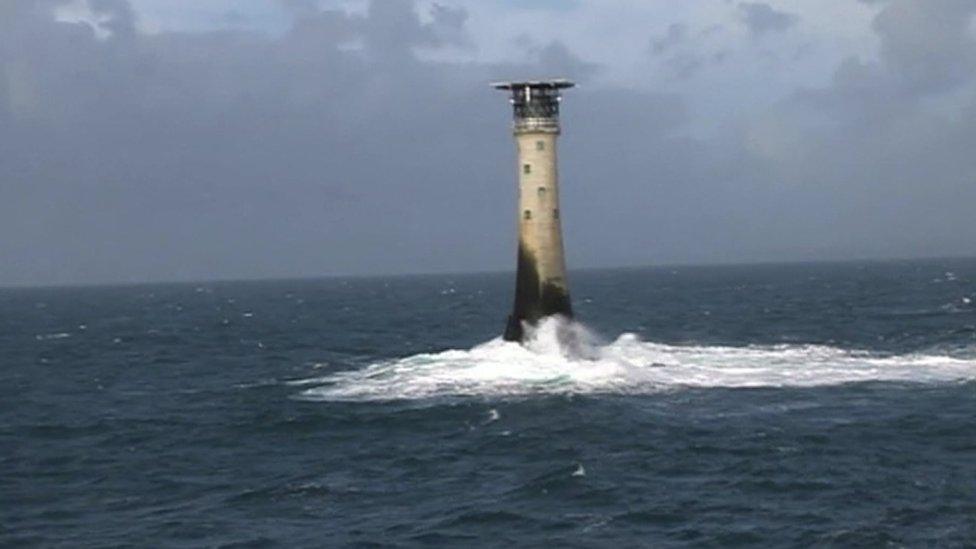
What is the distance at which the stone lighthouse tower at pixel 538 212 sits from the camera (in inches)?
2530

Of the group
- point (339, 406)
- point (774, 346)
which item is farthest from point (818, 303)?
point (339, 406)

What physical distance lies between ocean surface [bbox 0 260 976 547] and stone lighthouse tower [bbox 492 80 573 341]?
1.70m

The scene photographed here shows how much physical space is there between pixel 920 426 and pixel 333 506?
21909 millimetres

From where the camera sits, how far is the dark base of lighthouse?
6450cm

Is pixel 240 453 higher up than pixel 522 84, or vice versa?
pixel 522 84

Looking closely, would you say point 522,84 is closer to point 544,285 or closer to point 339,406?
point 544,285

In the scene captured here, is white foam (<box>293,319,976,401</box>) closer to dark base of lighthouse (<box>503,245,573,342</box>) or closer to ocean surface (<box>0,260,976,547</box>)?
ocean surface (<box>0,260,976,547</box>)

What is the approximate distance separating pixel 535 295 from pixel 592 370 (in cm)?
574

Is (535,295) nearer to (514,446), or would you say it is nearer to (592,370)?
(592,370)

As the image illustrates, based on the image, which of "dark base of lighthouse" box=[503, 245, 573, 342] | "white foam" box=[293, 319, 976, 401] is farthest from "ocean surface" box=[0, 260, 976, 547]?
"dark base of lighthouse" box=[503, 245, 573, 342]

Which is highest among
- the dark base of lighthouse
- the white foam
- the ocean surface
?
the dark base of lighthouse

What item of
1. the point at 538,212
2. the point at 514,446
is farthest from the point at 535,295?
the point at 514,446

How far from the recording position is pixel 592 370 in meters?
60.8

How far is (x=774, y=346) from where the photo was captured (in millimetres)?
77000
